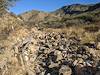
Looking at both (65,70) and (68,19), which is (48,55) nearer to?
(65,70)

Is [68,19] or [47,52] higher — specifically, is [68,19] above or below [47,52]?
below

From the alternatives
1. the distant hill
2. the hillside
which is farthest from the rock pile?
the distant hill

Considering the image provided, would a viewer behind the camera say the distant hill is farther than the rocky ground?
Yes

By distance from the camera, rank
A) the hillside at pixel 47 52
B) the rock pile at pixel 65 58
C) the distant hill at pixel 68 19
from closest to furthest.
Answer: the rock pile at pixel 65 58 → the hillside at pixel 47 52 → the distant hill at pixel 68 19

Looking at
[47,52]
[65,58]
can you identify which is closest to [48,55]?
[47,52]

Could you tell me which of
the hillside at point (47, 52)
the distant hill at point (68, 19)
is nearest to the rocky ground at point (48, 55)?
the hillside at point (47, 52)

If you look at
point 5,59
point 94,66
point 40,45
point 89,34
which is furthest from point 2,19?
point 94,66

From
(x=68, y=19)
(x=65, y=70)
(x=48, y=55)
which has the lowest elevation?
(x=68, y=19)

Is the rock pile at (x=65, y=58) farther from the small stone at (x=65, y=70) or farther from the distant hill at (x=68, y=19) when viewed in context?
the distant hill at (x=68, y=19)

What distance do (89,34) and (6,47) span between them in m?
4.75

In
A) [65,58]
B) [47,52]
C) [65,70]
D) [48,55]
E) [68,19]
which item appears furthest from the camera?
[68,19]

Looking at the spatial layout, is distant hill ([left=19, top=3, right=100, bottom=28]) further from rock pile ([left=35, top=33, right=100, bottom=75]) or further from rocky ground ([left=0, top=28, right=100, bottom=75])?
rock pile ([left=35, top=33, right=100, bottom=75])

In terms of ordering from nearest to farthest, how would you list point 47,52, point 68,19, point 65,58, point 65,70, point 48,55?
point 65,70 → point 65,58 → point 48,55 → point 47,52 → point 68,19

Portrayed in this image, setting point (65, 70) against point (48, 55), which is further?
point (48, 55)
